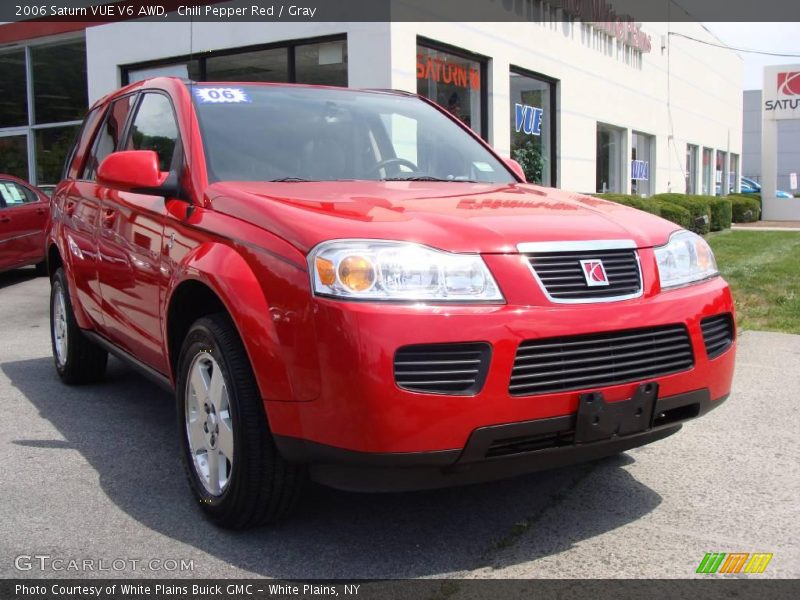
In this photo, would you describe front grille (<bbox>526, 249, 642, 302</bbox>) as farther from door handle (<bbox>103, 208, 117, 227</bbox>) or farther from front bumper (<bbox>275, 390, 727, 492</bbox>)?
door handle (<bbox>103, 208, 117, 227</bbox>)

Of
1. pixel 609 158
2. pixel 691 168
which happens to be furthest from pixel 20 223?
pixel 691 168

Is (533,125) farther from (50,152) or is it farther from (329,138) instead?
(329,138)

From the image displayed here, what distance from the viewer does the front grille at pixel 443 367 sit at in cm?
267

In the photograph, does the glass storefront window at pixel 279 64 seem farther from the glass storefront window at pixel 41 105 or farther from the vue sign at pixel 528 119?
the vue sign at pixel 528 119

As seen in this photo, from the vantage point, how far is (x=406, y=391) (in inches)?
105

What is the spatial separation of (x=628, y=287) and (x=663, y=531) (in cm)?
97

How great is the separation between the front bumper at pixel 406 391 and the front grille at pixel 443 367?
0.02m

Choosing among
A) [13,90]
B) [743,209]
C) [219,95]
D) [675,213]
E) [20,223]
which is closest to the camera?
[219,95]

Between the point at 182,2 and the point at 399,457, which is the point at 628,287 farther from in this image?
the point at 182,2

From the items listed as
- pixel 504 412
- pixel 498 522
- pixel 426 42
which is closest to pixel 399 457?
pixel 504 412

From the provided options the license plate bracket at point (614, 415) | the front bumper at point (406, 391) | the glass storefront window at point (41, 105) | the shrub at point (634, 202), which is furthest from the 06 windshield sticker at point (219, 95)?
the glass storefront window at point (41, 105)

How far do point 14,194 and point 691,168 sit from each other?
23.7m

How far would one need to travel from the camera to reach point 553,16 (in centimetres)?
1596

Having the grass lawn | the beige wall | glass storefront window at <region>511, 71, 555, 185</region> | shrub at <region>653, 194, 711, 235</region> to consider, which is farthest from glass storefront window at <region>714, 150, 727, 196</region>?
glass storefront window at <region>511, 71, 555, 185</region>
